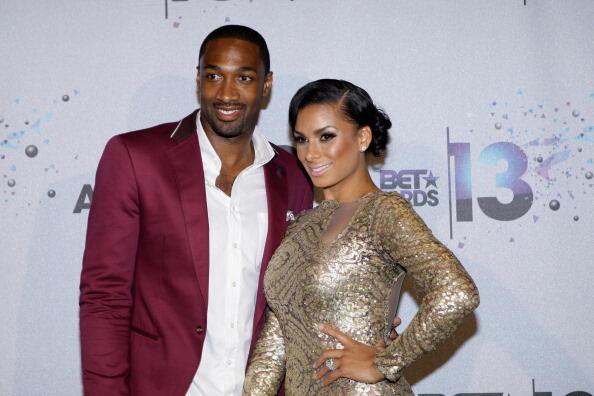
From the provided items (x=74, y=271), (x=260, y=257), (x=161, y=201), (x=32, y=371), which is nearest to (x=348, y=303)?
(x=260, y=257)

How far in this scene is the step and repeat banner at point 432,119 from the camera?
3.24 m

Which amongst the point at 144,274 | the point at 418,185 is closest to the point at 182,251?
the point at 144,274

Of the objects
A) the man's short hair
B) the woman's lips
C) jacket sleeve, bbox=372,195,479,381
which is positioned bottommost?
jacket sleeve, bbox=372,195,479,381

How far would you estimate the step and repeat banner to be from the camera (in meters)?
3.24

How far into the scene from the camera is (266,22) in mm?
3289

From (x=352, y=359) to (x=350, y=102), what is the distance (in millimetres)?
808

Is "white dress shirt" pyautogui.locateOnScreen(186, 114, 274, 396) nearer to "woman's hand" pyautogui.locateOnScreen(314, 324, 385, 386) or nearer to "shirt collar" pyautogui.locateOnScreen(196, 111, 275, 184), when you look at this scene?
"shirt collar" pyautogui.locateOnScreen(196, 111, 275, 184)

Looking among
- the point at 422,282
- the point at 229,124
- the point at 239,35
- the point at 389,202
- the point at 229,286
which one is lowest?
the point at 229,286

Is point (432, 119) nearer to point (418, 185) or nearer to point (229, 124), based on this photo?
point (418, 185)

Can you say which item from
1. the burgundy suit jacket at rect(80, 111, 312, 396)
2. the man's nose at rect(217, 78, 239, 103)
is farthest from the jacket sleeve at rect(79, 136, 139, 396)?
the man's nose at rect(217, 78, 239, 103)

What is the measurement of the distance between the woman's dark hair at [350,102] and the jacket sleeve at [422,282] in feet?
1.07

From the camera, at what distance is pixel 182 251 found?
7.61 feet

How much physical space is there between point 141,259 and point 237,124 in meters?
0.58

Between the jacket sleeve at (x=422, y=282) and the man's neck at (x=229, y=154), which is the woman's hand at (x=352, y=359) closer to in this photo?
the jacket sleeve at (x=422, y=282)
